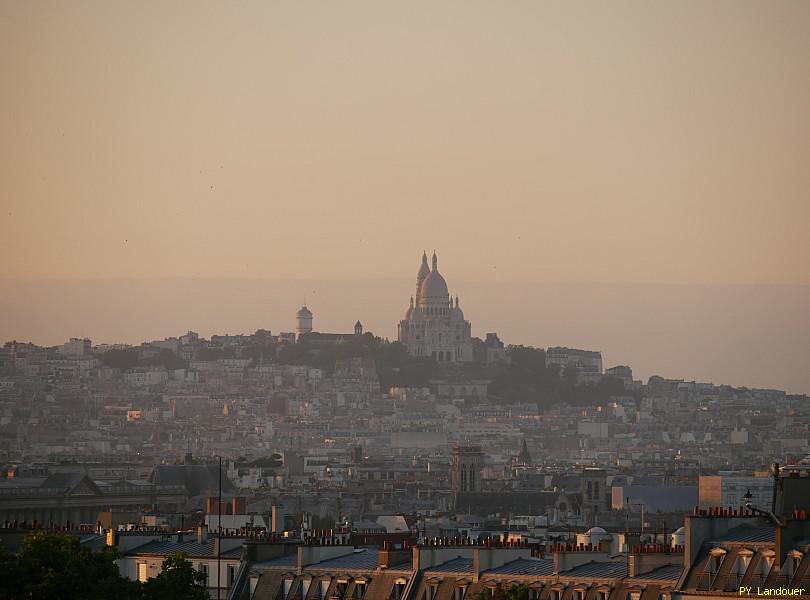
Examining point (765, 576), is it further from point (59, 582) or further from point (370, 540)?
point (370, 540)

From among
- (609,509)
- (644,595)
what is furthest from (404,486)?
(644,595)

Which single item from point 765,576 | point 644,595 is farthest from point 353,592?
point 765,576

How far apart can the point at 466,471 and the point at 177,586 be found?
140361mm

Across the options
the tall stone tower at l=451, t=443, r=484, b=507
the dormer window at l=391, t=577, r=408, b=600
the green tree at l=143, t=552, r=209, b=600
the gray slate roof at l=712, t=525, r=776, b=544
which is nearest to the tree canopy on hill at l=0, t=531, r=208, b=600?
the green tree at l=143, t=552, r=209, b=600

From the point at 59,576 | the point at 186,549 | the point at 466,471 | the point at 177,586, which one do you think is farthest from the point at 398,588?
the point at 466,471

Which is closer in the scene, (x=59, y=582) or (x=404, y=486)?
(x=59, y=582)

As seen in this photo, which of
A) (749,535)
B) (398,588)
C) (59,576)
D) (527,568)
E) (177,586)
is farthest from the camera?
(398,588)

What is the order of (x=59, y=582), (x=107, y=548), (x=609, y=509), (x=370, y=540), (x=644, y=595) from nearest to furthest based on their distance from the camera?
1. (x=644, y=595)
2. (x=59, y=582)
3. (x=107, y=548)
4. (x=370, y=540)
5. (x=609, y=509)

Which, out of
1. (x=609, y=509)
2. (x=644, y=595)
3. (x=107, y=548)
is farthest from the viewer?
(x=609, y=509)

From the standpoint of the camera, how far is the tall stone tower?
16900cm

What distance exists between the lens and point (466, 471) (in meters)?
172

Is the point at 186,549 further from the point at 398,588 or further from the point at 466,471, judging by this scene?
the point at 466,471

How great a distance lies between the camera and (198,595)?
32.2 metres

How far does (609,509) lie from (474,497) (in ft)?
31.4
